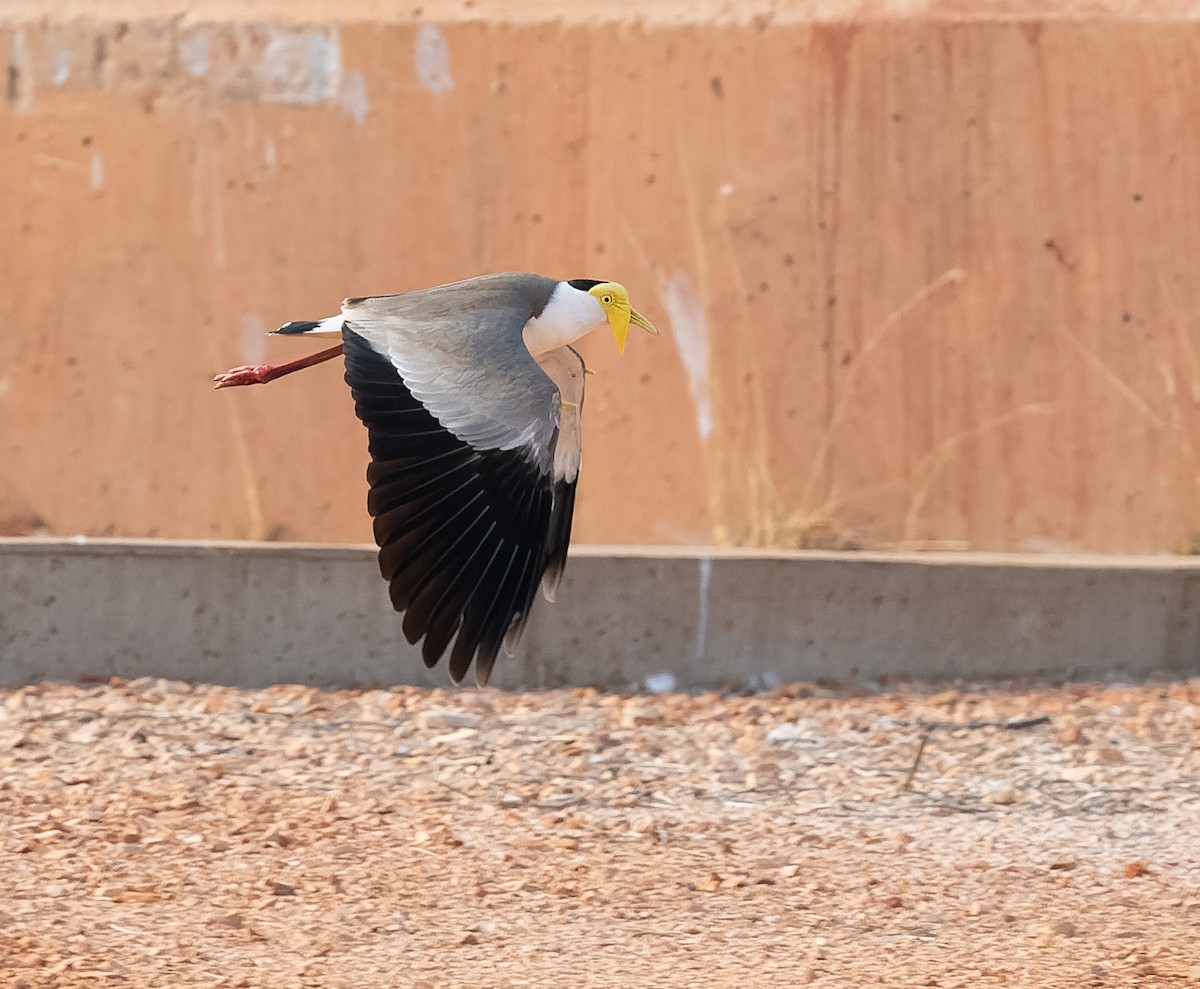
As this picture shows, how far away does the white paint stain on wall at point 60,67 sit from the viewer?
7742mm


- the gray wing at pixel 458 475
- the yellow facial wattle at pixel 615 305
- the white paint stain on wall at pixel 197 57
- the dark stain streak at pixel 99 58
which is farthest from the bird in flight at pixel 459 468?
the dark stain streak at pixel 99 58

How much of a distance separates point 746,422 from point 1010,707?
1718 millimetres

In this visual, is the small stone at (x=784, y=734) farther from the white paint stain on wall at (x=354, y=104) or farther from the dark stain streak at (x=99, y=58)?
the dark stain streak at (x=99, y=58)

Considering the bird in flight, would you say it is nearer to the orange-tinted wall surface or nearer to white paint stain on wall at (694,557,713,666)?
white paint stain on wall at (694,557,713,666)

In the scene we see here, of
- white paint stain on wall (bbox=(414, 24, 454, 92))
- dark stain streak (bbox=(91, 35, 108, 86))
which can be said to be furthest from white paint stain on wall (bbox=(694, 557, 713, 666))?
dark stain streak (bbox=(91, 35, 108, 86))

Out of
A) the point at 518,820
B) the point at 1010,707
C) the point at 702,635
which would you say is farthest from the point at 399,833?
the point at 1010,707

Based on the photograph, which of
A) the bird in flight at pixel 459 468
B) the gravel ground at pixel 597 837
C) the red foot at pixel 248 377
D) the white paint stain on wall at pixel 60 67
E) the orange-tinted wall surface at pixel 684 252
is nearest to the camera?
the bird in flight at pixel 459 468

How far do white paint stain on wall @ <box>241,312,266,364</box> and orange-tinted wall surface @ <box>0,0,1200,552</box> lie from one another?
0.03m

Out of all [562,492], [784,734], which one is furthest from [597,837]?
[562,492]

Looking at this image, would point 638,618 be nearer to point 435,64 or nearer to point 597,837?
point 597,837

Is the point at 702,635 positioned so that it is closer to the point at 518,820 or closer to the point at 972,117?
the point at 518,820

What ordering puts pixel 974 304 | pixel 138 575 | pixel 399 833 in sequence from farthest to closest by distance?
pixel 974 304, pixel 138 575, pixel 399 833

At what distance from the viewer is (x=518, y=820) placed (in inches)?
218

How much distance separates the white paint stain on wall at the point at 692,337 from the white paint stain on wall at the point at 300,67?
1748mm
